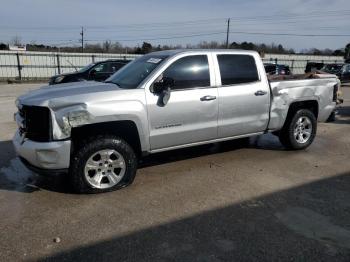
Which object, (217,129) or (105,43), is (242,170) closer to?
(217,129)

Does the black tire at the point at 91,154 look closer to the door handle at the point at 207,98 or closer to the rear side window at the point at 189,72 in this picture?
the rear side window at the point at 189,72

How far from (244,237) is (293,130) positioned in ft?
12.1

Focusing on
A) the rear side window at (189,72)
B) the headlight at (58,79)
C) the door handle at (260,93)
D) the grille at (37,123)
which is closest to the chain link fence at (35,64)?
the headlight at (58,79)

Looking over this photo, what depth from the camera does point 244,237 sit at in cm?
379

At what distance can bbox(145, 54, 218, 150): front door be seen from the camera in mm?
5258

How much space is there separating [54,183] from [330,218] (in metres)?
3.68

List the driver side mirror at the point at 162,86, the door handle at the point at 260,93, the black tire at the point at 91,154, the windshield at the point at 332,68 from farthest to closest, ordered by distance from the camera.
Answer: the windshield at the point at 332,68 < the door handle at the point at 260,93 < the driver side mirror at the point at 162,86 < the black tire at the point at 91,154

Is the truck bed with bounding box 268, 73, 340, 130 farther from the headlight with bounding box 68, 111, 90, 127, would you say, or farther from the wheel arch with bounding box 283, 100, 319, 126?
the headlight with bounding box 68, 111, 90, 127

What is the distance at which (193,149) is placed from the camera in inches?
284

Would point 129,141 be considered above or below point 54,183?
above

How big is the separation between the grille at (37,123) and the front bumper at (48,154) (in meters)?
0.08

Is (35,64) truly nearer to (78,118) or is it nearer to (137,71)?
(137,71)

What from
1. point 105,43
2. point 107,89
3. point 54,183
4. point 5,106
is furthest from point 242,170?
point 105,43

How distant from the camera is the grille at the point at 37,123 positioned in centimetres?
456
